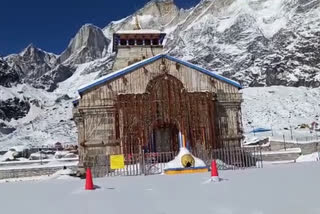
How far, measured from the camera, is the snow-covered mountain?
7473 centimetres

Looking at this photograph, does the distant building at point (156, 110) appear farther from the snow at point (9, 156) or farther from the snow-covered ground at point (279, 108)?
the snow-covered ground at point (279, 108)

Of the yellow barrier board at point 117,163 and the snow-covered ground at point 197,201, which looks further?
the yellow barrier board at point 117,163

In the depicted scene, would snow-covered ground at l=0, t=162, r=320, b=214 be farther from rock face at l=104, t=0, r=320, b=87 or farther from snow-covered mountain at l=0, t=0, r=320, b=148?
rock face at l=104, t=0, r=320, b=87

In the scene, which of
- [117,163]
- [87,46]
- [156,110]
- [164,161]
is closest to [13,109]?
[156,110]

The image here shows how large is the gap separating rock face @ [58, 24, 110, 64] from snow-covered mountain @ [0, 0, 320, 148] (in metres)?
0.47

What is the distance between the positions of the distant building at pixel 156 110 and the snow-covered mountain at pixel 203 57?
34318 millimetres

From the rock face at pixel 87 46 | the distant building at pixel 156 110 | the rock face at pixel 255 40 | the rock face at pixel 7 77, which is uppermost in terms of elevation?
the rock face at pixel 87 46

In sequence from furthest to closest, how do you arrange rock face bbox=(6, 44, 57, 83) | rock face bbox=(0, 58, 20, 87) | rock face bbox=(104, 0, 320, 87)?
rock face bbox=(6, 44, 57, 83) < rock face bbox=(104, 0, 320, 87) < rock face bbox=(0, 58, 20, 87)

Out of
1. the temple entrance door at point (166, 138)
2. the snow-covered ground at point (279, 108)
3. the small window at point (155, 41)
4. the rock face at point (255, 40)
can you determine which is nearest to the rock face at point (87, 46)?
the rock face at point (255, 40)

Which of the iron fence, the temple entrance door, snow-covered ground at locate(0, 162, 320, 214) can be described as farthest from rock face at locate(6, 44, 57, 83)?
snow-covered ground at locate(0, 162, 320, 214)

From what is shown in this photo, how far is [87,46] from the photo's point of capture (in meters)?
184

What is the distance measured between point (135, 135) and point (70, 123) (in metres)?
46.3

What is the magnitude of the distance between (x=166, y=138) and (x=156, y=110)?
2220mm

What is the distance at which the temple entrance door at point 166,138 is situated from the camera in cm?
2530
